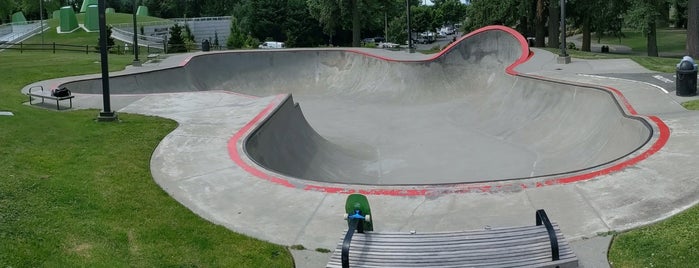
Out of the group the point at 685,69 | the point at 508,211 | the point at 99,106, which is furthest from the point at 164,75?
the point at 508,211

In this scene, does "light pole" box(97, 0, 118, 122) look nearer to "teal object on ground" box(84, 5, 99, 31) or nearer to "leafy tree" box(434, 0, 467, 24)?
"teal object on ground" box(84, 5, 99, 31)

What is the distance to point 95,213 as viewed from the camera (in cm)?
820

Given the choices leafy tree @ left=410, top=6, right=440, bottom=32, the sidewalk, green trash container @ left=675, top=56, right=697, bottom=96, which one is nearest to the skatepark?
the sidewalk

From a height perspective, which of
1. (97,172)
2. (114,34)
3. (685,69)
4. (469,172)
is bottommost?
(469,172)

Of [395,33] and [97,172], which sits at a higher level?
[395,33]

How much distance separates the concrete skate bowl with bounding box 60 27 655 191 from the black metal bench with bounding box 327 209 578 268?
307cm

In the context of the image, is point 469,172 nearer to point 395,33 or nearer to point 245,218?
point 245,218

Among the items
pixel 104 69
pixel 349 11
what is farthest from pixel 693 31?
pixel 349 11

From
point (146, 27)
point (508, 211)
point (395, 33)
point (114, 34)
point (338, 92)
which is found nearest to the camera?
point (508, 211)

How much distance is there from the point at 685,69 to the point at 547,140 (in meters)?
4.20

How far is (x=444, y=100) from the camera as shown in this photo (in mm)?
28531

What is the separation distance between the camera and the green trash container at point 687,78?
16.4 meters

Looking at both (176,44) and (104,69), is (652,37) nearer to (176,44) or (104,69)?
(176,44)

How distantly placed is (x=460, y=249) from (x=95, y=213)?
4.88 meters
